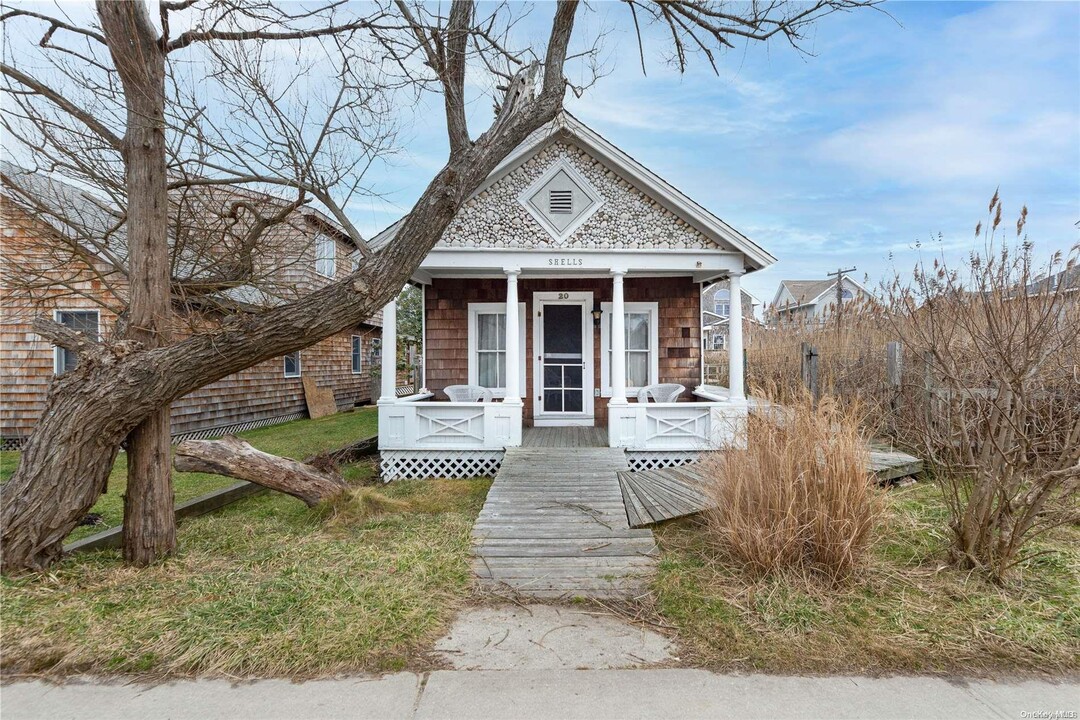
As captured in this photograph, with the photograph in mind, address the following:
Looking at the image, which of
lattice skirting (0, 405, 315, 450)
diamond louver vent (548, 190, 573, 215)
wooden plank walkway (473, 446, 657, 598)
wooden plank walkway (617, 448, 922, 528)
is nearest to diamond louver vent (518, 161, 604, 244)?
diamond louver vent (548, 190, 573, 215)

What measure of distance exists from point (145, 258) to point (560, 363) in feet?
21.7

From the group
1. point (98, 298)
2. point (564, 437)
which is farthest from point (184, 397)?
point (564, 437)

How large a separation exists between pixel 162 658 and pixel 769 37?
8558mm

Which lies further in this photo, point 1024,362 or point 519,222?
point 519,222

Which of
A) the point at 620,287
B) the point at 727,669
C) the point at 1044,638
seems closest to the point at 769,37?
the point at 620,287

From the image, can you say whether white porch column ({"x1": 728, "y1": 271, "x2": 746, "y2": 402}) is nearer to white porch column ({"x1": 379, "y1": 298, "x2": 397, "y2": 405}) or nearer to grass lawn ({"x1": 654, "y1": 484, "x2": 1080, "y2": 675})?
grass lawn ({"x1": 654, "y1": 484, "x2": 1080, "y2": 675})

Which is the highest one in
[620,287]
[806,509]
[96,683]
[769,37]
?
[769,37]

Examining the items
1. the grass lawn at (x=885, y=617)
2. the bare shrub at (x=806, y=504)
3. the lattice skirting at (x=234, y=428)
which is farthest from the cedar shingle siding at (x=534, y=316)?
the bare shrub at (x=806, y=504)

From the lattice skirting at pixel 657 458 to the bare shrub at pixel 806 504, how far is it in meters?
3.68

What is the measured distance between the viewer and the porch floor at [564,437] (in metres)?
7.79

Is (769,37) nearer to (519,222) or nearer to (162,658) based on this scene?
(519,222)

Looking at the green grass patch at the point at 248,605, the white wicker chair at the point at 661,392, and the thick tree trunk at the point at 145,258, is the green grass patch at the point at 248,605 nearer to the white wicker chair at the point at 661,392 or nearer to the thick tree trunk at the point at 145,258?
the thick tree trunk at the point at 145,258

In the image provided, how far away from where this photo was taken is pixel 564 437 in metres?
8.40

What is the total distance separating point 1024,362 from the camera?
138 inches
